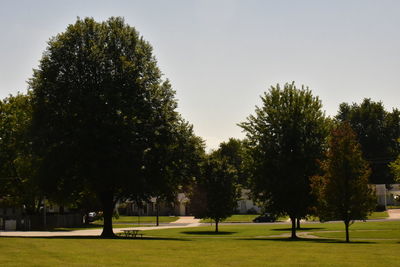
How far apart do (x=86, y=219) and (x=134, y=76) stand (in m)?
40.3

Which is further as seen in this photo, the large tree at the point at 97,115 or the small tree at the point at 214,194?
the small tree at the point at 214,194

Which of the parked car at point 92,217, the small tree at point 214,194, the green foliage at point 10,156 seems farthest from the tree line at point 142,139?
the parked car at point 92,217

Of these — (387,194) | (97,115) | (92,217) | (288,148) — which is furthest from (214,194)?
(387,194)

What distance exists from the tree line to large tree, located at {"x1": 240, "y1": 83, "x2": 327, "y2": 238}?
8cm

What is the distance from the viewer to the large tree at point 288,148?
145 ft

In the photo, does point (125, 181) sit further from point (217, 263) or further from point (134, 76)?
point (217, 263)

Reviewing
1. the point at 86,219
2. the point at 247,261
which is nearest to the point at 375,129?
the point at 86,219

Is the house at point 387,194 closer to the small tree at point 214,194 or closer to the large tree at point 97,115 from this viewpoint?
the small tree at point 214,194

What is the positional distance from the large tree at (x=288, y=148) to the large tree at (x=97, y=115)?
730 cm

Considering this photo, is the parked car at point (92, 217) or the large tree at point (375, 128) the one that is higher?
the large tree at point (375, 128)

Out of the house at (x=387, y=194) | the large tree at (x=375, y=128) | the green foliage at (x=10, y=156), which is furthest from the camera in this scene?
the large tree at (x=375, y=128)

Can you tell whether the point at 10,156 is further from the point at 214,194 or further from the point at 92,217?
the point at 92,217

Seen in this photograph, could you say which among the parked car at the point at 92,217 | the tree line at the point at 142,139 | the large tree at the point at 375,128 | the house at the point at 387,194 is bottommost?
the parked car at the point at 92,217

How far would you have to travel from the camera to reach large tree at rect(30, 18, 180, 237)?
4212 centimetres
